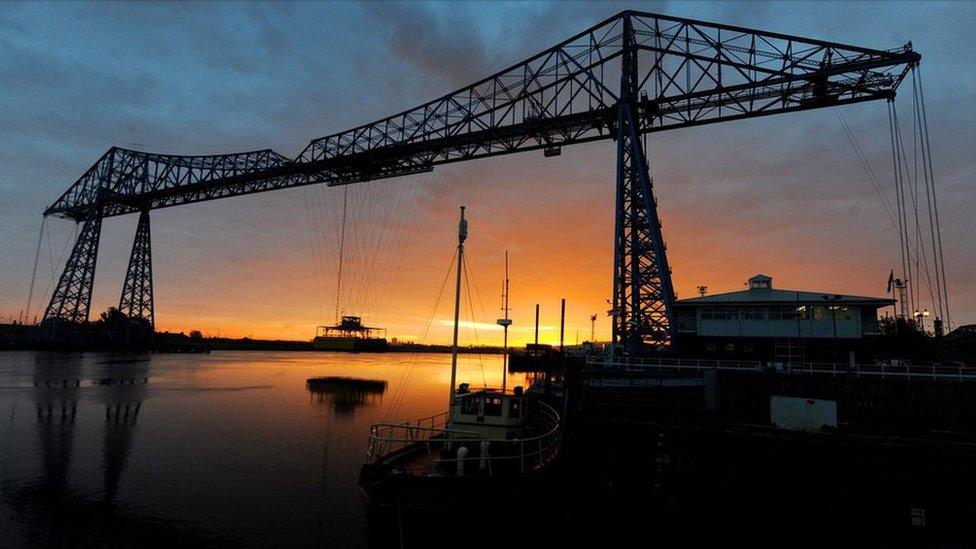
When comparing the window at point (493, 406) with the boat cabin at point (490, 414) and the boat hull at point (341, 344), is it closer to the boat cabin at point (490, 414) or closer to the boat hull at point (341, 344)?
the boat cabin at point (490, 414)

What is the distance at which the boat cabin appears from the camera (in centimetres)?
1683

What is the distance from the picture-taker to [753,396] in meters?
24.3

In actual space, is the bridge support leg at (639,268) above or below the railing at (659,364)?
above

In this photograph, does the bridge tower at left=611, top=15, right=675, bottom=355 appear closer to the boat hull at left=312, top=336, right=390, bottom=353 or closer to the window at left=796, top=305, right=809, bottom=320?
the window at left=796, top=305, right=809, bottom=320

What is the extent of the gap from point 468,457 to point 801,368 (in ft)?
62.8

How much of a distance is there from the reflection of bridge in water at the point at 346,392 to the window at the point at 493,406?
3532cm

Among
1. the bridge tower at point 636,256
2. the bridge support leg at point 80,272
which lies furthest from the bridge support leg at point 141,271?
the bridge tower at point 636,256

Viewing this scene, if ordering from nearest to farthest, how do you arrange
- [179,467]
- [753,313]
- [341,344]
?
[179,467]
[753,313]
[341,344]

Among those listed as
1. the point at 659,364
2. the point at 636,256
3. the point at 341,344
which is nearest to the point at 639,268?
the point at 636,256

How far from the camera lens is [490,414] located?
56.0ft

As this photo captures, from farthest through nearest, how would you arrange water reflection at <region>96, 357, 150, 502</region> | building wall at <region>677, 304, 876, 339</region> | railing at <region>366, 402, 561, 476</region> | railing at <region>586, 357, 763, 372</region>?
building wall at <region>677, 304, 876, 339</region> → railing at <region>586, 357, 763, 372</region> → water reflection at <region>96, 357, 150, 502</region> → railing at <region>366, 402, 561, 476</region>

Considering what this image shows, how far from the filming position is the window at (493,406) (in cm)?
1705

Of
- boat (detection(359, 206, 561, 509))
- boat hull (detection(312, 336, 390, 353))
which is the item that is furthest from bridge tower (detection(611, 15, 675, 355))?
boat hull (detection(312, 336, 390, 353))

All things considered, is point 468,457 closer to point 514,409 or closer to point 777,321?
point 514,409
